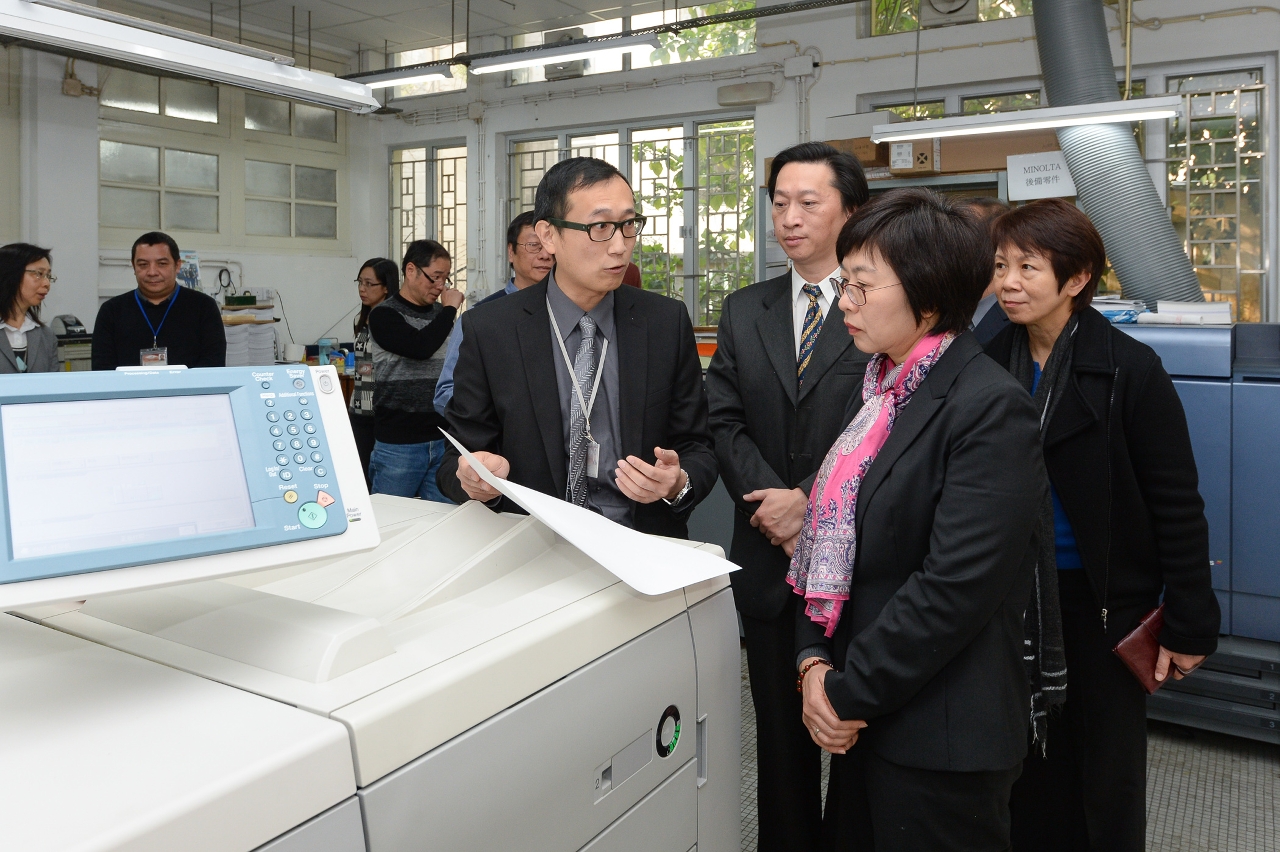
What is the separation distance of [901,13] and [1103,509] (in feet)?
18.0

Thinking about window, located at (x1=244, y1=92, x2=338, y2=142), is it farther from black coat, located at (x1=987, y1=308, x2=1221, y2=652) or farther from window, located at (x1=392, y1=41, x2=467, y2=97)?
black coat, located at (x1=987, y1=308, x2=1221, y2=652)

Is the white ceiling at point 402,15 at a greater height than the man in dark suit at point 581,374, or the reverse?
the white ceiling at point 402,15

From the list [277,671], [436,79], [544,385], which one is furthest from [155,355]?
[436,79]

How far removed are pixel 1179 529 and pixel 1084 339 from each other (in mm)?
366

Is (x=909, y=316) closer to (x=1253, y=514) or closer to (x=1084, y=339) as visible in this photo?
(x=1084, y=339)

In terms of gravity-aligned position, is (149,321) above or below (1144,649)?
above

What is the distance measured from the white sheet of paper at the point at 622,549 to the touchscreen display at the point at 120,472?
304mm

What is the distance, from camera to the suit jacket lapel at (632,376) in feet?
5.35

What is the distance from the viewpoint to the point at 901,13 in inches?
244

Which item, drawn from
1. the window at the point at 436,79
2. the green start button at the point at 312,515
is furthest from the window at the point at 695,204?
the green start button at the point at 312,515

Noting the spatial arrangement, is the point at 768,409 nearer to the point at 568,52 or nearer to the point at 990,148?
the point at 990,148

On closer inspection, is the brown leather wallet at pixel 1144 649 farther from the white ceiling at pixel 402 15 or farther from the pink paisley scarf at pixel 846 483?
the white ceiling at pixel 402 15

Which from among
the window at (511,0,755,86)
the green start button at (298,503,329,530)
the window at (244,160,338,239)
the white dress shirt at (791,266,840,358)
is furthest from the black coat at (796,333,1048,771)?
the window at (244,160,338,239)

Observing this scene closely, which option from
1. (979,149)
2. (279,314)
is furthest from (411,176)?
(979,149)
